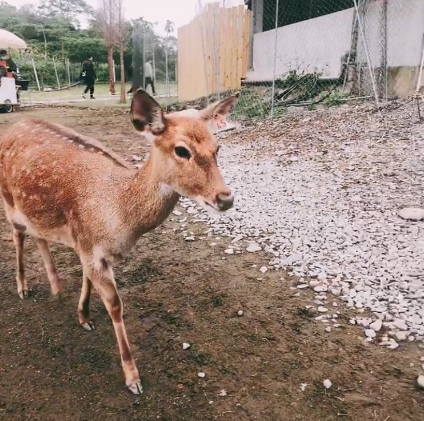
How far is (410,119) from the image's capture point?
7.48 meters

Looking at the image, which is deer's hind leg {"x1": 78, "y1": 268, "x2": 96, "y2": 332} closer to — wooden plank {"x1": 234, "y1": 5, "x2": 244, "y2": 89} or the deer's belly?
the deer's belly

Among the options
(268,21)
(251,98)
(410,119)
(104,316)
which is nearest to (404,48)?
(410,119)

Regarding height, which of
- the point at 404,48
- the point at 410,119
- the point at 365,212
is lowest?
the point at 365,212

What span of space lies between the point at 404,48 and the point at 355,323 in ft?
26.5

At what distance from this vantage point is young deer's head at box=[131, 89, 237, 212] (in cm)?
232

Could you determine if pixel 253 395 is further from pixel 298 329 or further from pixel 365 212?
pixel 365 212

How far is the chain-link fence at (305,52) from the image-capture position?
9242mm

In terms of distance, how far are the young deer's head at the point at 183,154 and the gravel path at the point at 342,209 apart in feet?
5.73

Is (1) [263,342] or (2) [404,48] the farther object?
(2) [404,48]

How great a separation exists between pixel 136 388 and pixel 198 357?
1.68 feet

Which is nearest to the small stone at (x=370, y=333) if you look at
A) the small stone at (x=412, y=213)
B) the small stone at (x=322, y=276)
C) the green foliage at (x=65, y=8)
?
the small stone at (x=322, y=276)

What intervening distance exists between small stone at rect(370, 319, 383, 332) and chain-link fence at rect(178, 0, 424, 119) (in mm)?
6436

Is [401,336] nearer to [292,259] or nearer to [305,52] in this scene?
[292,259]

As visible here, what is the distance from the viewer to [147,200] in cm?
258
